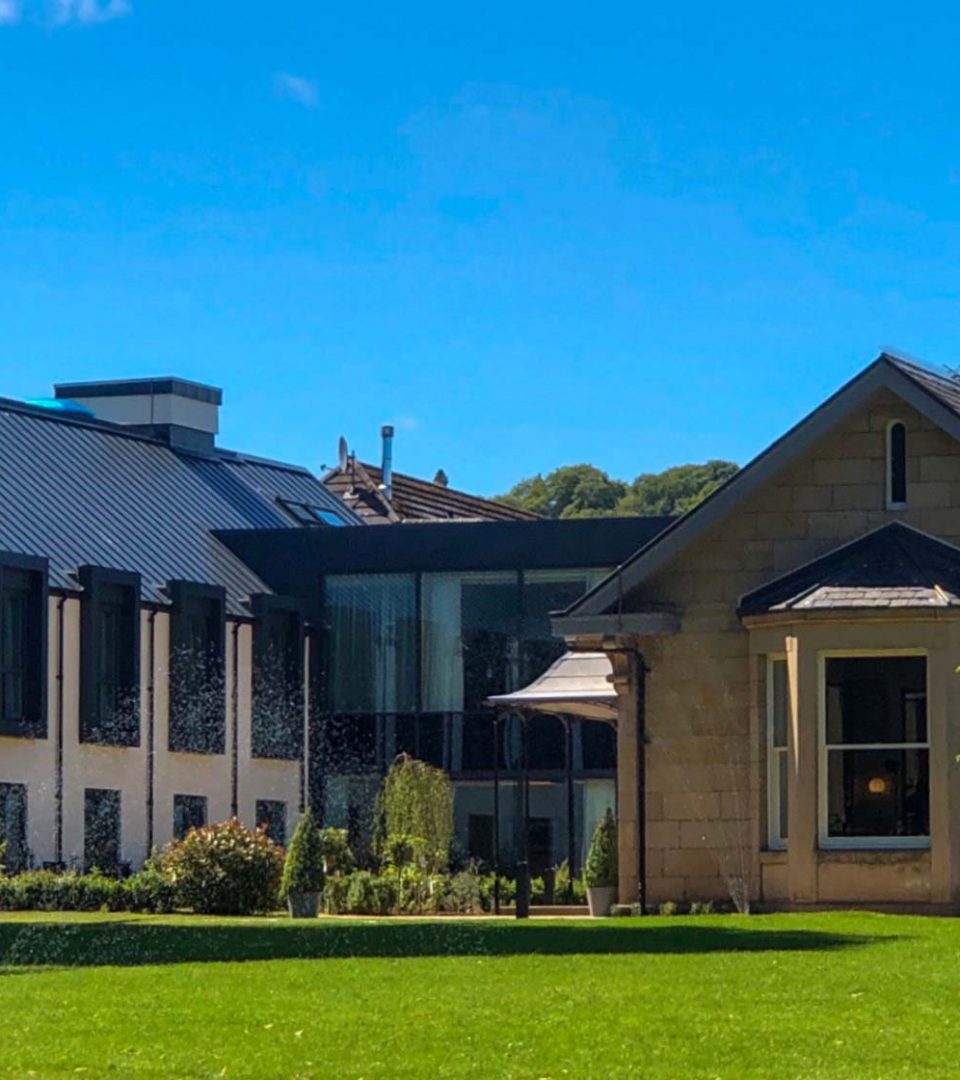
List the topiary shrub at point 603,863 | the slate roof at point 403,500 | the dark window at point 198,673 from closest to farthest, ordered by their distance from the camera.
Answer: the topiary shrub at point 603,863, the dark window at point 198,673, the slate roof at point 403,500

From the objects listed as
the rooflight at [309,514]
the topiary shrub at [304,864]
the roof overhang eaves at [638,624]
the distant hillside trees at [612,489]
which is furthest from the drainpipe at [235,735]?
the distant hillside trees at [612,489]

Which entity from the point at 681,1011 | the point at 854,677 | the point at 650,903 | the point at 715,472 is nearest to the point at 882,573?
the point at 854,677

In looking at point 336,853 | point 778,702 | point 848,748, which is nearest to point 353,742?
point 336,853

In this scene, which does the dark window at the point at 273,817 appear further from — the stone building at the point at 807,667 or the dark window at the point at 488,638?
the stone building at the point at 807,667

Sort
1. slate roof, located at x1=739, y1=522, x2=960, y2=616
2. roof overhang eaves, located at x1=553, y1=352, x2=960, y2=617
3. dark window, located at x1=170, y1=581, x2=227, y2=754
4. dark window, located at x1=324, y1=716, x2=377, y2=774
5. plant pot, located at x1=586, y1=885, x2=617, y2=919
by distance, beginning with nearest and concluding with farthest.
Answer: slate roof, located at x1=739, y1=522, x2=960, y2=616
roof overhang eaves, located at x1=553, y1=352, x2=960, y2=617
plant pot, located at x1=586, y1=885, x2=617, y2=919
dark window, located at x1=170, y1=581, x2=227, y2=754
dark window, located at x1=324, y1=716, x2=377, y2=774

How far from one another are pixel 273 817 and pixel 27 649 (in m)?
8.14

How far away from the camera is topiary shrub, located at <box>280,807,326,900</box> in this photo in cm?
3219

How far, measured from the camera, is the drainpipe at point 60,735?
4456cm

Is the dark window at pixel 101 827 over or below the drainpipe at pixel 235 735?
below

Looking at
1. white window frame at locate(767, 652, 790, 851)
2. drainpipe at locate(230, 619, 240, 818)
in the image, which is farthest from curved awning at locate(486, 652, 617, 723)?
drainpipe at locate(230, 619, 240, 818)

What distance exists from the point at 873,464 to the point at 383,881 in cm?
1129

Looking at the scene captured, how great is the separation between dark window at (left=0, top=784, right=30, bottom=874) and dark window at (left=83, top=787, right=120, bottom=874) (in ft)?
4.92

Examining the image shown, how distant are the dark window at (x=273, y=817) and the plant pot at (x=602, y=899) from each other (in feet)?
68.0

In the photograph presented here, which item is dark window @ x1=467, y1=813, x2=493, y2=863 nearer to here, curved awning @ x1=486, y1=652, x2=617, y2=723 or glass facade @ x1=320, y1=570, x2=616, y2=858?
glass facade @ x1=320, y1=570, x2=616, y2=858
